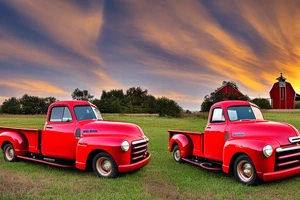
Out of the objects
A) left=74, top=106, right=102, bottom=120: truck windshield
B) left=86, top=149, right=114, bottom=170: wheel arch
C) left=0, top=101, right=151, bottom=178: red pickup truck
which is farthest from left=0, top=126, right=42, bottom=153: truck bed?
left=86, top=149, right=114, bottom=170: wheel arch

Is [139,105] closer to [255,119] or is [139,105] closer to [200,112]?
[200,112]

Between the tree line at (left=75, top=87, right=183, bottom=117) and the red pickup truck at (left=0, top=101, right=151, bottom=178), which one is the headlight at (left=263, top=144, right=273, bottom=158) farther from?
the tree line at (left=75, top=87, right=183, bottom=117)

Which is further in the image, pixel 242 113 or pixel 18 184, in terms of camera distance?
pixel 242 113

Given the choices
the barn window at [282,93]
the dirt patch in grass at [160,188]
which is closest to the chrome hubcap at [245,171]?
the dirt patch in grass at [160,188]

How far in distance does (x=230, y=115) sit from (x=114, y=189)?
389cm

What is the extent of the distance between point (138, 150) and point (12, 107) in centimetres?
5104

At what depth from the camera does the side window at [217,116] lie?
9547 mm

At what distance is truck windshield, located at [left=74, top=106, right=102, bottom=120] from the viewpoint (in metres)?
10.0

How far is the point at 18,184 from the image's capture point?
332 inches

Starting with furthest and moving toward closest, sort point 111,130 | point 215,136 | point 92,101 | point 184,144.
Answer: point 92,101, point 184,144, point 215,136, point 111,130

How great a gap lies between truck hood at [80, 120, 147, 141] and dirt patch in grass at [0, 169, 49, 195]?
178 cm

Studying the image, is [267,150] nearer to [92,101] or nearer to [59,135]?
[59,135]

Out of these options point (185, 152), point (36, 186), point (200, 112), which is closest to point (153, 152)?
point (185, 152)

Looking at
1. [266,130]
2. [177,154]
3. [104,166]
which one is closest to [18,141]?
[104,166]
